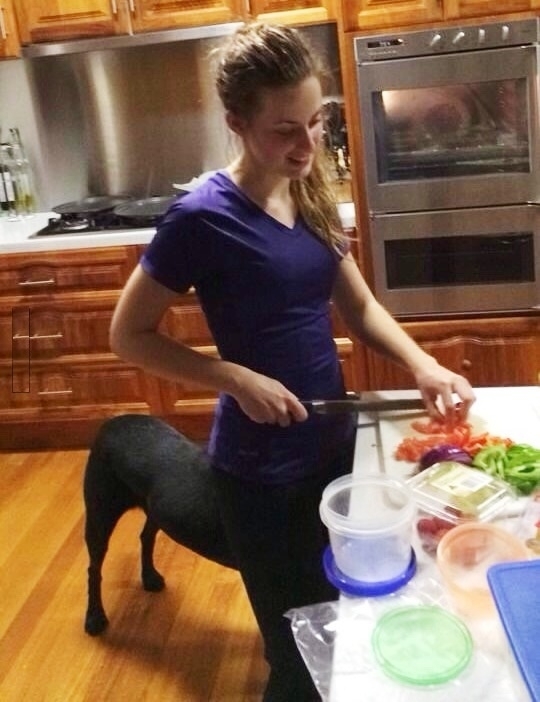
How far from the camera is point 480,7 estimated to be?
7.98 feet

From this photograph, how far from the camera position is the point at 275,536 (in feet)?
4.21

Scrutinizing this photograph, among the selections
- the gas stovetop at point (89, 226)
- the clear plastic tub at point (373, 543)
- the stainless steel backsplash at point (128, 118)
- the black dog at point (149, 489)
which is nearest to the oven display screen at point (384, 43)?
the stainless steel backsplash at point (128, 118)

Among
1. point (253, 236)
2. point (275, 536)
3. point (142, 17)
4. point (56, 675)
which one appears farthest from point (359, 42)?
point (56, 675)

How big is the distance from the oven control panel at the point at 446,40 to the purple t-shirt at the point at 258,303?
1382 mm

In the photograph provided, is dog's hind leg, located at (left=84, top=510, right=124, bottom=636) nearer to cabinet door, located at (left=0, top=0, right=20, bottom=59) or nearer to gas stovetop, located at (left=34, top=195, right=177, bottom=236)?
gas stovetop, located at (left=34, top=195, right=177, bottom=236)

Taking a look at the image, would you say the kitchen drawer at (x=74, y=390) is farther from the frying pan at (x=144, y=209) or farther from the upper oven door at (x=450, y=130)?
the upper oven door at (x=450, y=130)

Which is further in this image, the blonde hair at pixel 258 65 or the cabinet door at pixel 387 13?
the cabinet door at pixel 387 13

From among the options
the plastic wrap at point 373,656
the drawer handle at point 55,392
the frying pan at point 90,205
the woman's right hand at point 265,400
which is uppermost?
the frying pan at point 90,205

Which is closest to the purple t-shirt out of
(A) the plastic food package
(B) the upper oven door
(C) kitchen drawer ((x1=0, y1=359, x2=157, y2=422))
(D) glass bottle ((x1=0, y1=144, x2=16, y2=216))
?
(A) the plastic food package

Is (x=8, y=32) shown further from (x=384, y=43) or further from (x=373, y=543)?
(x=373, y=543)

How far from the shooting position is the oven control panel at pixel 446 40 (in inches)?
94.7

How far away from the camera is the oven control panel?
240 cm

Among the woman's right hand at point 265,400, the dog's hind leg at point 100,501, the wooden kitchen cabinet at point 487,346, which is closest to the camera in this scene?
the woman's right hand at point 265,400

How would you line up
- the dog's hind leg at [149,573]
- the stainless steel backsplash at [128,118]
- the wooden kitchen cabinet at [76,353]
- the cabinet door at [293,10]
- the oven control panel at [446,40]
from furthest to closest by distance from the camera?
the stainless steel backsplash at [128,118] < the wooden kitchen cabinet at [76,353] < the cabinet door at [293,10] < the oven control panel at [446,40] < the dog's hind leg at [149,573]
